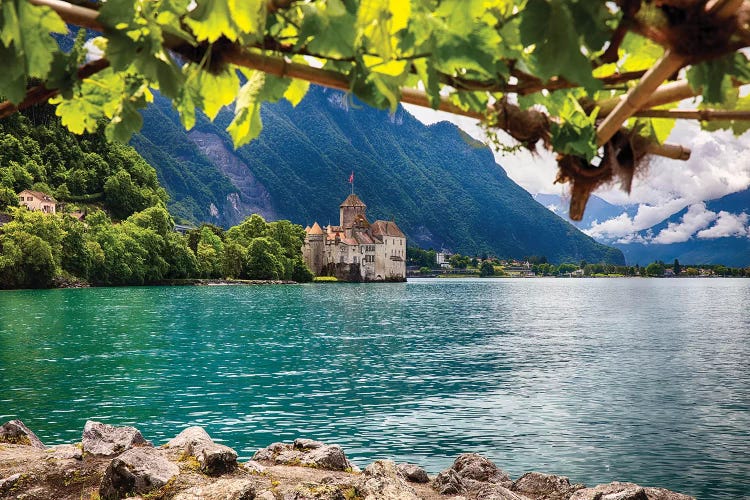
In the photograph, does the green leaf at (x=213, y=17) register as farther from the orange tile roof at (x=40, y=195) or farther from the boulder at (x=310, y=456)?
the orange tile roof at (x=40, y=195)

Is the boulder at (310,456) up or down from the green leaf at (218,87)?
down

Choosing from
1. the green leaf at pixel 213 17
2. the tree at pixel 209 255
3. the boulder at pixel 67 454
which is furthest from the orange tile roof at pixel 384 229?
the green leaf at pixel 213 17

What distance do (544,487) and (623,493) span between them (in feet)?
8.02

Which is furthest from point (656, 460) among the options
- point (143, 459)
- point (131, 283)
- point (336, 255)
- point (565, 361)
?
point (336, 255)

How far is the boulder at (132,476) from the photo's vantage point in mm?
8234

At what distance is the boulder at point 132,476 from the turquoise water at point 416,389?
9.78 metres

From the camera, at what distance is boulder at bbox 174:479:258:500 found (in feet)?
25.2

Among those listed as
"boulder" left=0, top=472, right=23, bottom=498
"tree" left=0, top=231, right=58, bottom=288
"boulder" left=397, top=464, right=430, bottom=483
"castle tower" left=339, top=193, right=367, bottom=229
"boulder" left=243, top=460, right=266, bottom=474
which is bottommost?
"boulder" left=397, top=464, right=430, bottom=483

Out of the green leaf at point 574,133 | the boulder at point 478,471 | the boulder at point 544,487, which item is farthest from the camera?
the boulder at point 478,471

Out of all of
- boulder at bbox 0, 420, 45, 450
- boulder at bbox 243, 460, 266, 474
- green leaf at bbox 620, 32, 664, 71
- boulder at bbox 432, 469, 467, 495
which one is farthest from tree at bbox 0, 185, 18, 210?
green leaf at bbox 620, 32, 664, 71

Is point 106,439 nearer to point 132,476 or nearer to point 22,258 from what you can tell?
point 132,476

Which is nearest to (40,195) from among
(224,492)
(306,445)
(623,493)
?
(306,445)

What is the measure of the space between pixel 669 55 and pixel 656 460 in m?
19.6

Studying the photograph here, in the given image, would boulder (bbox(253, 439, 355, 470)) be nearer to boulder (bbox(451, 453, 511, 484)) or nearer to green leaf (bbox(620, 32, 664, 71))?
boulder (bbox(451, 453, 511, 484))
